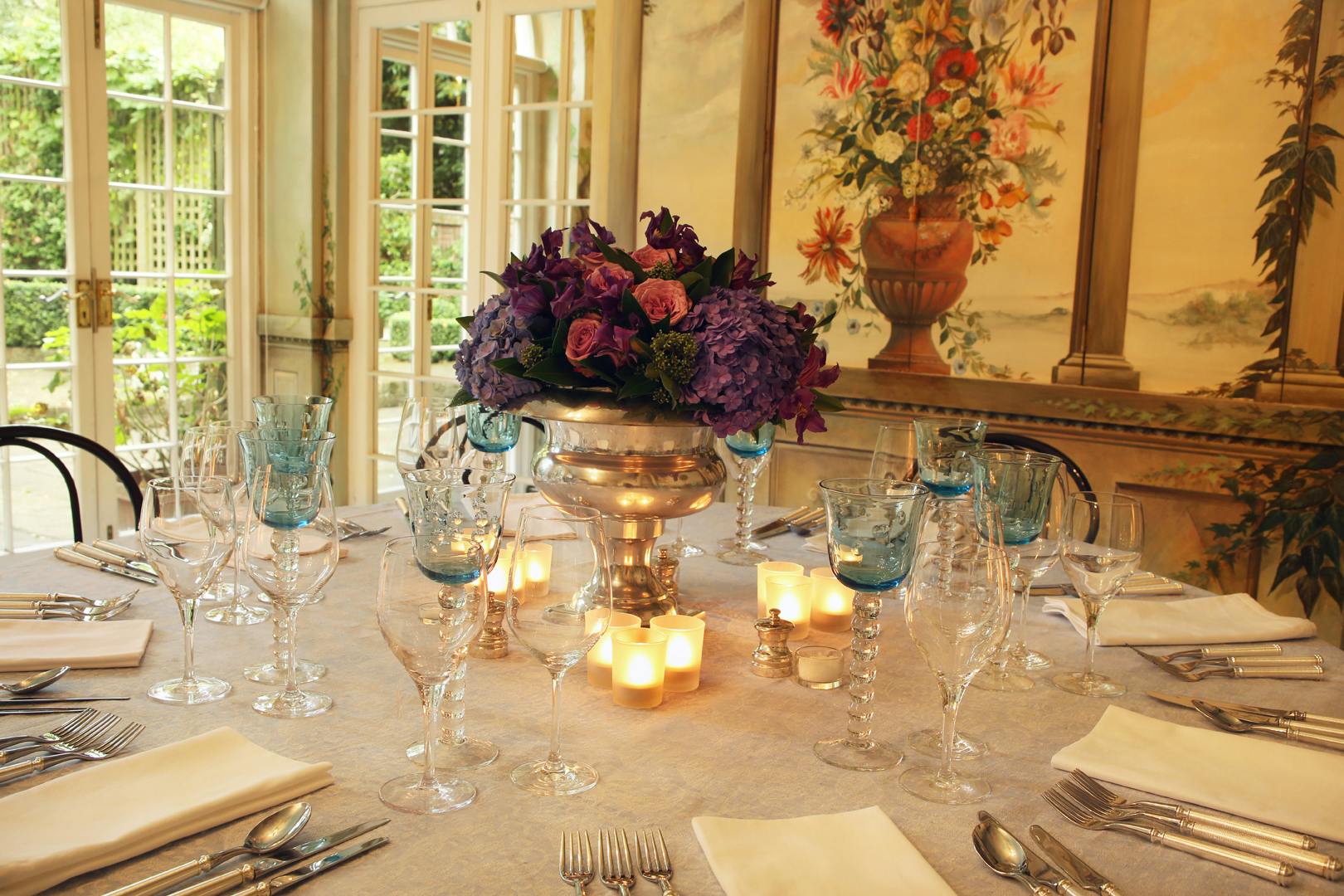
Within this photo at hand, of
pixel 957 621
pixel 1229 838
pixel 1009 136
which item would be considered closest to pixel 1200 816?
pixel 1229 838

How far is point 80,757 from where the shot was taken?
104 cm

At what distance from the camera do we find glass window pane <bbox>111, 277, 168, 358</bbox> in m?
4.41

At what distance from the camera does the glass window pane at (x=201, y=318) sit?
4656 millimetres

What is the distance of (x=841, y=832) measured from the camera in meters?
0.95

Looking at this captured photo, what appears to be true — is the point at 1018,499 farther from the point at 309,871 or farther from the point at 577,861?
the point at 309,871

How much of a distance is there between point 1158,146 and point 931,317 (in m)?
0.76

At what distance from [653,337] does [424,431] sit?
0.73 meters

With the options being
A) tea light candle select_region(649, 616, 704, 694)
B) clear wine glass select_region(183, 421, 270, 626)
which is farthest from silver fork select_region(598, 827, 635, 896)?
clear wine glass select_region(183, 421, 270, 626)

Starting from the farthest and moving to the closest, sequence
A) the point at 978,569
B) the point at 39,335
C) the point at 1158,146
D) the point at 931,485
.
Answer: the point at 39,335 < the point at 1158,146 < the point at 931,485 < the point at 978,569

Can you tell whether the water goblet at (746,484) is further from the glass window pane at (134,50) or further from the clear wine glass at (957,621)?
the glass window pane at (134,50)

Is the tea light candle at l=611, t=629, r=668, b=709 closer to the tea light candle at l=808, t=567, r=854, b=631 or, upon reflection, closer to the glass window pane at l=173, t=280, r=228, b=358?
the tea light candle at l=808, t=567, r=854, b=631

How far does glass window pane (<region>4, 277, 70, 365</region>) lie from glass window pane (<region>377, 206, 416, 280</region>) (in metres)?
1.24

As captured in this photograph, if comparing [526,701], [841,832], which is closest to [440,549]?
[526,701]

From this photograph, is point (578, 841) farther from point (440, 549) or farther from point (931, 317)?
point (931, 317)
